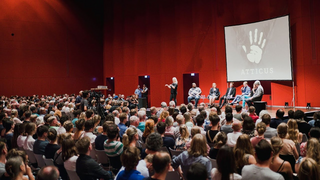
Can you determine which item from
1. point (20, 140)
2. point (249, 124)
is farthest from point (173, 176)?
point (20, 140)

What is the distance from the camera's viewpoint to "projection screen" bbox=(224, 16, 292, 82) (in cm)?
1137

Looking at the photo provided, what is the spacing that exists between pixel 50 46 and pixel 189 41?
926cm

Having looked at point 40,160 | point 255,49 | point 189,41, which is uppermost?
point 189,41

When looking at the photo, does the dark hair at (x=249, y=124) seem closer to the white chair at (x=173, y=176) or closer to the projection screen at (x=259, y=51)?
the white chair at (x=173, y=176)

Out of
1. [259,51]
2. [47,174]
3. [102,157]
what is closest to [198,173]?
[47,174]

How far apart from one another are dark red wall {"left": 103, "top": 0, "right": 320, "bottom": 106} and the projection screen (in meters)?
0.48

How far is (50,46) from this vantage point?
59.6 feet

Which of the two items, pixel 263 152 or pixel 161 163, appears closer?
pixel 161 163

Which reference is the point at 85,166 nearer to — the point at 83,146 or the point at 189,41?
the point at 83,146

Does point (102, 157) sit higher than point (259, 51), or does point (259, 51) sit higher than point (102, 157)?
point (259, 51)

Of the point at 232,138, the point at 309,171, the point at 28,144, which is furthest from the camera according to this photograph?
the point at 28,144

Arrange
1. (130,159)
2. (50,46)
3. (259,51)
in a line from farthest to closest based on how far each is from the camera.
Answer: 1. (50,46)
2. (259,51)
3. (130,159)

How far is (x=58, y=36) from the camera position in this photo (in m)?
18.4

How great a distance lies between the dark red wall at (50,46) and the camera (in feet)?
56.1
